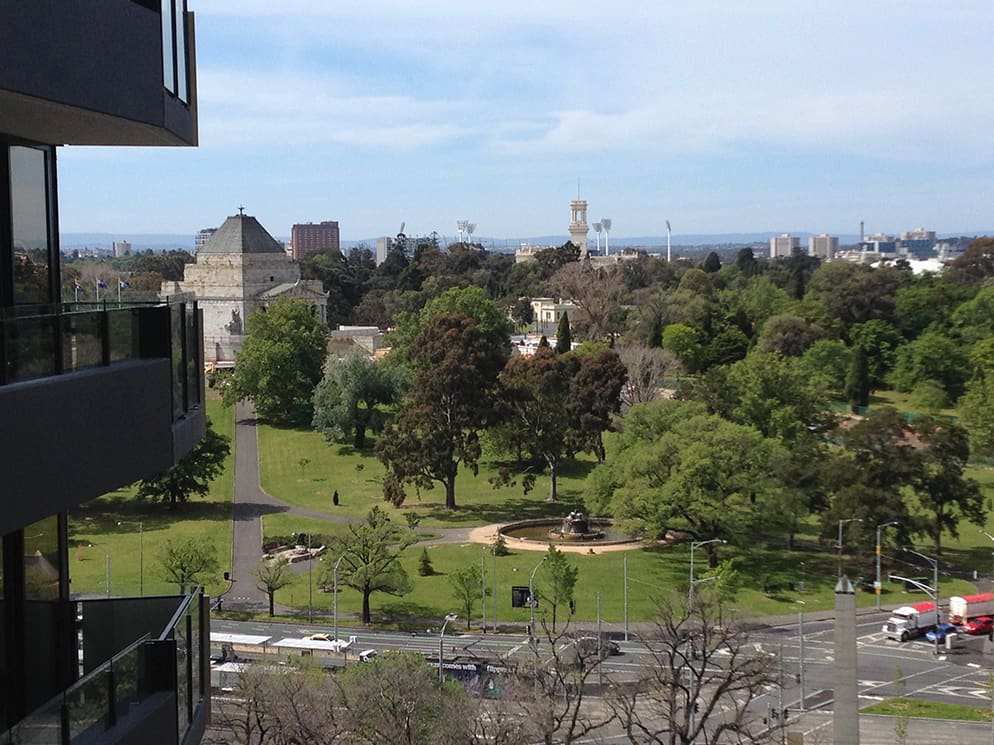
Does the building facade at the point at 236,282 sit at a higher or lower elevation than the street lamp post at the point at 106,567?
higher

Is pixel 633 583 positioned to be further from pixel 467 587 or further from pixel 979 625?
pixel 979 625

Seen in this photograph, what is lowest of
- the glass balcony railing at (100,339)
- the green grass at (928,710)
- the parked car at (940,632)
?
the green grass at (928,710)

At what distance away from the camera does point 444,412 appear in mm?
55594

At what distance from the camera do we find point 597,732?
32.4 meters

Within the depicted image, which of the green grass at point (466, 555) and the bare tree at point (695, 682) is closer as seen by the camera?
the bare tree at point (695, 682)

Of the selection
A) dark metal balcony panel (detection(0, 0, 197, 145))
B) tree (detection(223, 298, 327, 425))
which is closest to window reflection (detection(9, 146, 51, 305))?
dark metal balcony panel (detection(0, 0, 197, 145))

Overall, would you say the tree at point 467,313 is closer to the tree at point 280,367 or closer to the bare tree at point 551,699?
the tree at point 280,367

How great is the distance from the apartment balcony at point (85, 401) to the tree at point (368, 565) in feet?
109

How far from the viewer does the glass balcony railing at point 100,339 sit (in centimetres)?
585

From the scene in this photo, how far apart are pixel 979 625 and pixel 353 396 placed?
115 ft

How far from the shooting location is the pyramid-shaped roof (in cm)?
10006

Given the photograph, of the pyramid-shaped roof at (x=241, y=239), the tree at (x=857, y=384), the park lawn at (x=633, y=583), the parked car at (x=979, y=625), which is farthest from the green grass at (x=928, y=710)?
the pyramid-shaped roof at (x=241, y=239)

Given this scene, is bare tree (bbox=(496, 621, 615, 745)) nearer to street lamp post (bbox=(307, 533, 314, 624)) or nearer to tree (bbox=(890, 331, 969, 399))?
street lamp post (bbox=(307, 533, 314, 624))

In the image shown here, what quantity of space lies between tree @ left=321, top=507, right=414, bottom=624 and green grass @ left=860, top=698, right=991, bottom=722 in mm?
15228
